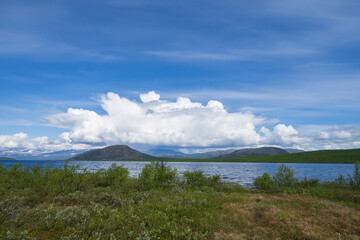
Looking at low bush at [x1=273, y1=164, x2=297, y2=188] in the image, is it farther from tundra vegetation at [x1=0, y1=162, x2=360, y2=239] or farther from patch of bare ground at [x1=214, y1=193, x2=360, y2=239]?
patch of bare ground at [x1=214, y1=193, x2=360, y2=239]

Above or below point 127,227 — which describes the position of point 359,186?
below

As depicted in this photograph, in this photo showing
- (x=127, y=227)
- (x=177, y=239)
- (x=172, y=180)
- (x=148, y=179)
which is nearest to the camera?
(x=177, y=239)

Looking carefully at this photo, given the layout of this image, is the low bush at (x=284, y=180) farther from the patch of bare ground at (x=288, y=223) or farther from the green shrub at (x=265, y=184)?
the patch of bare ground at (x=288, y=223)

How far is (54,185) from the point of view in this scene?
18562 mm

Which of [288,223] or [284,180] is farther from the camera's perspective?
[284,180]

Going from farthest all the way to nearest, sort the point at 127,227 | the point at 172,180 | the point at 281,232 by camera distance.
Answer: the point at 172,180 < the point at 281,232 < the point at 127,227

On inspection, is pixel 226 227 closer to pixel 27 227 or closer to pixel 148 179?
pixel 27 227

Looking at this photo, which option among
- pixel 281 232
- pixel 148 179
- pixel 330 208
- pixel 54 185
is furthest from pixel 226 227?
pixel 54 185

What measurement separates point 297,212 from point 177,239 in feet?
32.0

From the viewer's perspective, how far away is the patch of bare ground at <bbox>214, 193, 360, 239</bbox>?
10.5 meters

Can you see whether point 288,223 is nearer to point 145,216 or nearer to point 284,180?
point 145,216

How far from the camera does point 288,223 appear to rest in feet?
39.0

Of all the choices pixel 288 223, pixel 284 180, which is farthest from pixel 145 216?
pixel 284 180

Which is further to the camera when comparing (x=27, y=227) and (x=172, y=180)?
(x=172, y=180)
